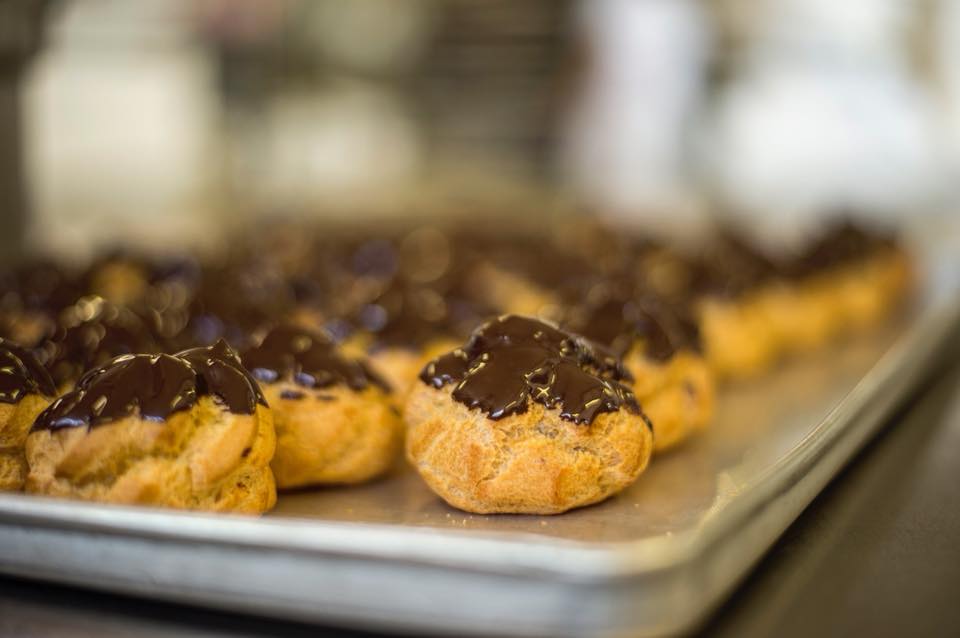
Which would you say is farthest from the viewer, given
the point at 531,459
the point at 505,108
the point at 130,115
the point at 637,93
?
the point at 505,108

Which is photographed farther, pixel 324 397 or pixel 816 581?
pixel 324 397

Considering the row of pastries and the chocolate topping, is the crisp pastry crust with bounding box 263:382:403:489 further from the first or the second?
the chocolate topping

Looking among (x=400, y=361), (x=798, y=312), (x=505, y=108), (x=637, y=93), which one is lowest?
(x=505, y=108)

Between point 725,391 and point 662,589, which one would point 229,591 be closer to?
point 662,589

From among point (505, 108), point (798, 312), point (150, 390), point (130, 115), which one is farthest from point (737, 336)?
point (505, 108)

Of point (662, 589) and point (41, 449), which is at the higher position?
point (662, 589)

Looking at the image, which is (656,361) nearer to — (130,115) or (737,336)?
(737,336)

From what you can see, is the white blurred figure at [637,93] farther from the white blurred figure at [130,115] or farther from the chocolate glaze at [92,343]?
the chocolate glaze at [92,343]

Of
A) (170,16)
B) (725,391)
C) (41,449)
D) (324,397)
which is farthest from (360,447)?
(170,16)
